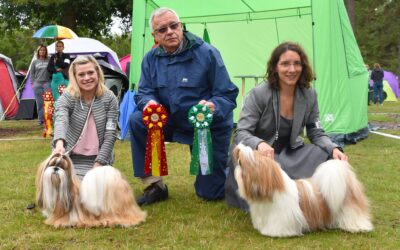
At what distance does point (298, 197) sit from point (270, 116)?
64 cm

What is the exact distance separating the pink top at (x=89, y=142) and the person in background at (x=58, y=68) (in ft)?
18.1

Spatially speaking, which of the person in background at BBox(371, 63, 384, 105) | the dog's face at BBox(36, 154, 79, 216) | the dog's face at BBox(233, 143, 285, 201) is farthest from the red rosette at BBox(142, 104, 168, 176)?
the person in background at BBox(371, 63, 384, 105)

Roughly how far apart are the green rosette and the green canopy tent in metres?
3.06

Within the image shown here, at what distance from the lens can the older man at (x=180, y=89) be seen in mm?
3447

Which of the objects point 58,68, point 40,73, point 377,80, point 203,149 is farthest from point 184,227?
point 377,80

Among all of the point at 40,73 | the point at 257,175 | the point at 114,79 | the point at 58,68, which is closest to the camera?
the point at 257,175

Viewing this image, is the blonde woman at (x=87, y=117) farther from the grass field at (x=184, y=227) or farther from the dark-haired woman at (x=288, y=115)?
the dark-haired woman at (x=288, y=115)

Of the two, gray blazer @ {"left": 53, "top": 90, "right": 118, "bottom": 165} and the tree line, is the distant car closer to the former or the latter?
gray blazer @ {"left": 53, "top": 90, "right": 118, "bottom": 165}

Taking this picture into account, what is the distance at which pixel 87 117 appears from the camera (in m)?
3.36

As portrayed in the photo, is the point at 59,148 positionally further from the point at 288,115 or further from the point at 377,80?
the point at 377,80

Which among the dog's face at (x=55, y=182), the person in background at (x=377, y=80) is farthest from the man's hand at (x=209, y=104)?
the person in background at (x=377, y=80)

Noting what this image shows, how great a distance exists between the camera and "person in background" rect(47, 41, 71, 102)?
28.4 feet

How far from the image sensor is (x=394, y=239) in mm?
2742

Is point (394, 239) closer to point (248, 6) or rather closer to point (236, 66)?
point (248, 6)
